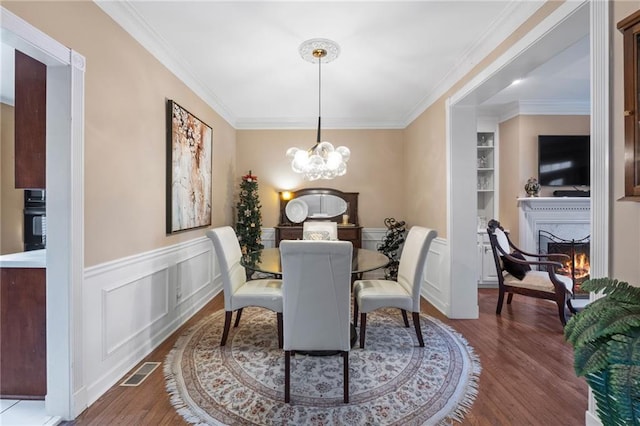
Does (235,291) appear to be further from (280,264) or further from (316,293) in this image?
(316,293)

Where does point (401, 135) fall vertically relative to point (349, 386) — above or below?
above

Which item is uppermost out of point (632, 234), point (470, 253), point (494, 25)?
point (494, 25)

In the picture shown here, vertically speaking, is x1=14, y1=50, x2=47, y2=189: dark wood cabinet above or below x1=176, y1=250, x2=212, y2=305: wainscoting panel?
above

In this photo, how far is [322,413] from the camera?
1.75m

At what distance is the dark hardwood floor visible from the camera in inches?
67.1

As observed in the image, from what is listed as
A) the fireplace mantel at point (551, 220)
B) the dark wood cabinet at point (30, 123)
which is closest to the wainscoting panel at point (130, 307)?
the dark wood cabinet at point (30, 123)

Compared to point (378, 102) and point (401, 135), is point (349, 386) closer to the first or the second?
point (378, 102)

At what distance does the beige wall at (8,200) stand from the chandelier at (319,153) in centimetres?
358

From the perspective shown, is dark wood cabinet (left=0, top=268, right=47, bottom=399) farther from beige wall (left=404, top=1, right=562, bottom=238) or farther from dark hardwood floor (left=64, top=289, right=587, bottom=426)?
beige wall (left=404, top=1, right=562, bottom=238)

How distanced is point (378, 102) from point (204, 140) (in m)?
2.39

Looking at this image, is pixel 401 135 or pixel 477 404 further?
pixel 401 135

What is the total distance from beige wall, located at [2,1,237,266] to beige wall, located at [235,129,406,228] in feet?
6.78

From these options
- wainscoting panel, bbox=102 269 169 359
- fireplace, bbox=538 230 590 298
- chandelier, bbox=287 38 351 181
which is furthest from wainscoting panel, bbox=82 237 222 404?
fireplace, bbox=538 230 590 298

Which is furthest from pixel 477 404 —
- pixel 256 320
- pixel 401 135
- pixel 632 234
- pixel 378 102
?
pixel 401 135
